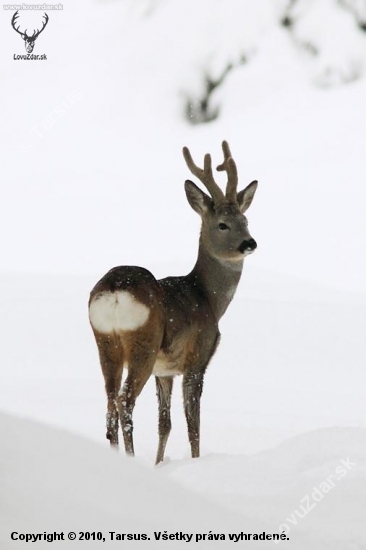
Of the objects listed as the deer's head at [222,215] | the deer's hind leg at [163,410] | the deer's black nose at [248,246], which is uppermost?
the deer's head at [222,215]

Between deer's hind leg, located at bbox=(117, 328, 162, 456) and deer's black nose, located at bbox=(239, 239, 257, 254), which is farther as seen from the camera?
deer's black nose, located at bbox=(239, 239, 257, 254)

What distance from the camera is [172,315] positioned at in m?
6.75

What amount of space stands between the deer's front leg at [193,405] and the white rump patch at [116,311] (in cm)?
89

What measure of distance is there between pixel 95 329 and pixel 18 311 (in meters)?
8.26

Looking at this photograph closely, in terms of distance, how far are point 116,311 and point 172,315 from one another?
25.0 inches

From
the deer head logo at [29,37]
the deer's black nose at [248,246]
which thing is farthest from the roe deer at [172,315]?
the deer head logo at [29,37]

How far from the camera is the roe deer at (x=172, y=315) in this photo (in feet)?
20.5

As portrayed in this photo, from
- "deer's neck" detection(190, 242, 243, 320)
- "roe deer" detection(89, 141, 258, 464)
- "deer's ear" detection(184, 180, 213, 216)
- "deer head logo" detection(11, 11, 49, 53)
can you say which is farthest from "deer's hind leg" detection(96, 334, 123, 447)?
"deer head logo" detection(11, 11, 49, 53)

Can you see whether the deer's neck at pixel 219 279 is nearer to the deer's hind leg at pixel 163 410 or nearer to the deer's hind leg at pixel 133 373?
the deer's hind leg at pixel 163 410

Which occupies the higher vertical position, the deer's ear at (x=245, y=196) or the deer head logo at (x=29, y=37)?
the deer head logo at (x=29, y=37)

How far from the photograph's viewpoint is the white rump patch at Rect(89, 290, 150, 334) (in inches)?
245

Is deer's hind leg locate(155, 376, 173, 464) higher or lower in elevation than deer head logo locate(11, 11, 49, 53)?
lower

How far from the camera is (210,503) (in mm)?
3648

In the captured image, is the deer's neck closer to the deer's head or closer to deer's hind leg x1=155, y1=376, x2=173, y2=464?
the deer's head
